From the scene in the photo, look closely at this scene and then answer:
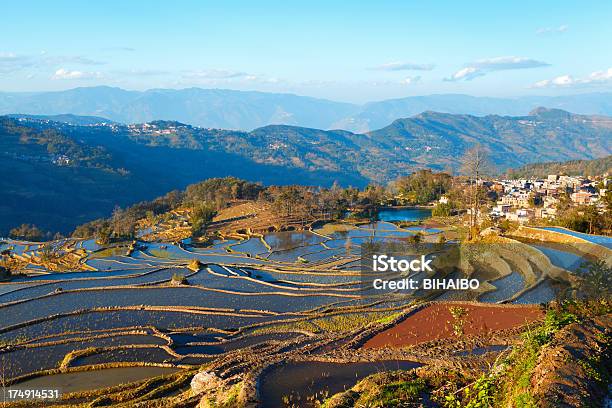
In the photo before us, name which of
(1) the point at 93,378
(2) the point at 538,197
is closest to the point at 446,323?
(1) the point at 93,378

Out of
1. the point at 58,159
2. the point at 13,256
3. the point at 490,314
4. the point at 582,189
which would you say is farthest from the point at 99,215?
the point at 490,314

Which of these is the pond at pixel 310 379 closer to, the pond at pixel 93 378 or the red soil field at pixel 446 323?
the red soil field at pixel 446 323

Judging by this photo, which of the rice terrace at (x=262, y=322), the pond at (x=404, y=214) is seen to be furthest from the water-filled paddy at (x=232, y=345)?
the pond at (x=404, y=214)

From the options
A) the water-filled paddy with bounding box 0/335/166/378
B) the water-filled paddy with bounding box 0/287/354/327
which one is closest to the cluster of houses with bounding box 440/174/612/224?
the water-filled paddy with bounding box 0/287/354/327

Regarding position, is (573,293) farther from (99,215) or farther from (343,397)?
(99,215)

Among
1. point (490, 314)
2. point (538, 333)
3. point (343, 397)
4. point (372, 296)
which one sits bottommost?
point (372, 296)

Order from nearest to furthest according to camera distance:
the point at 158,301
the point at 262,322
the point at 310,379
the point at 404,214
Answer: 1. the point at 310,379
2. the point at 262,322
3. the point at 158,301
4. the point at 404,214

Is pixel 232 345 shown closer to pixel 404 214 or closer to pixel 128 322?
pixel 128 322
